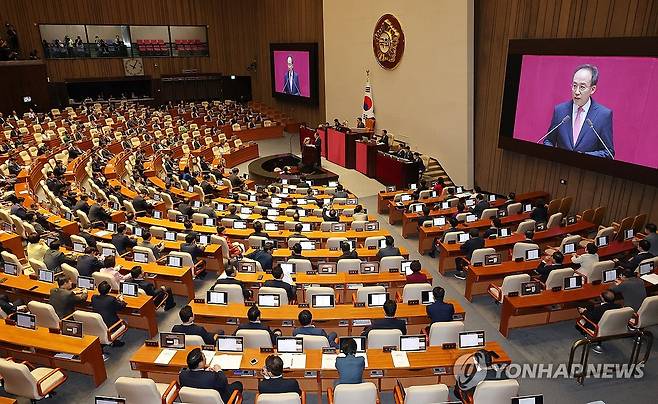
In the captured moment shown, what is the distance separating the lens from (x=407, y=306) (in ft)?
29.2

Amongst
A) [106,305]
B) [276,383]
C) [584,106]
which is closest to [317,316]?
[276,383]

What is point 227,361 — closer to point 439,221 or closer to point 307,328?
point 307,328

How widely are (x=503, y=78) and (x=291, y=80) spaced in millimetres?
17265

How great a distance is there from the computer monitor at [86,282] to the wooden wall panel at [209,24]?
21.9 meters

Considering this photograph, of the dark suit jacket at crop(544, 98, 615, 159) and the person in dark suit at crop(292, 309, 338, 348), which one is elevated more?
the dark suit jacket at crop(544, 98, 615, 159)

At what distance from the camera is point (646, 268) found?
9.76 meters

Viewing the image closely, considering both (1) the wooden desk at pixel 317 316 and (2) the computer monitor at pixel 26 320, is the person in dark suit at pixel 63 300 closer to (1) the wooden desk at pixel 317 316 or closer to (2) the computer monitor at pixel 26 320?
(2) the computer monitor at pixel 26 320

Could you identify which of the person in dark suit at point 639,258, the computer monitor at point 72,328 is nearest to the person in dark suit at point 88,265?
the computer monitor at point 72,328

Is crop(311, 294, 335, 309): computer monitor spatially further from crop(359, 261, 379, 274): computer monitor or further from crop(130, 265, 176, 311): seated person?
crop(130, 265, 176, 311): seated person

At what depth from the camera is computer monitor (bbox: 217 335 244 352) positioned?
24.3 feet

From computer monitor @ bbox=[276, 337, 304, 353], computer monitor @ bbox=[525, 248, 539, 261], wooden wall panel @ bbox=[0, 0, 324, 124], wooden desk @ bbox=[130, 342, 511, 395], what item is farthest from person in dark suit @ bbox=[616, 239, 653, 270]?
wooden wall panel @ bbox=[0, 0, 324, 124]

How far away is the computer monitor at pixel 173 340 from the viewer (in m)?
7.54

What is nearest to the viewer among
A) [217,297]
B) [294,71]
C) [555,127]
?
[217,297]

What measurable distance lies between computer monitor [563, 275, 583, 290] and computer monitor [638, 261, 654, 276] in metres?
1.32
